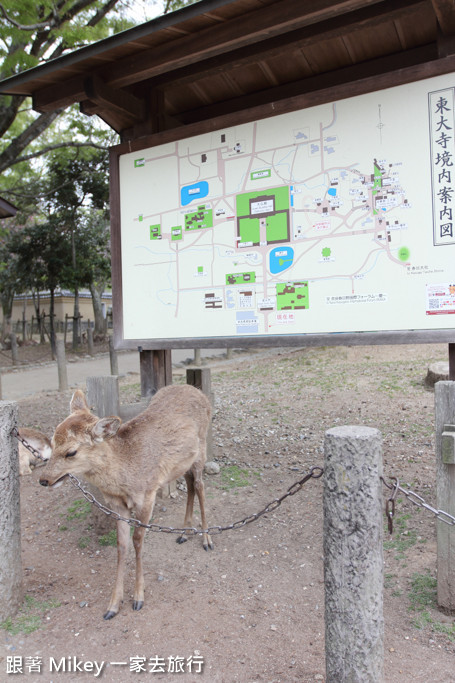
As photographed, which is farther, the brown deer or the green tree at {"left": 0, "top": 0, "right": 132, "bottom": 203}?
the green tree at {"left": 0, "top": 0, "right": 132, "bottom": 203}

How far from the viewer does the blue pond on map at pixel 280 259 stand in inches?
144

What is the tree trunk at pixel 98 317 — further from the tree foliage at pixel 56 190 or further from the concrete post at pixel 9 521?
the concrete post at pixel 9 521

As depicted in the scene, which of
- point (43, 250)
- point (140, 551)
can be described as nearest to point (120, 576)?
point (140, 551)

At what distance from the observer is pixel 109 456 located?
2.98 m

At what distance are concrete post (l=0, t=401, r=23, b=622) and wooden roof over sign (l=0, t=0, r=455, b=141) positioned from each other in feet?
8.41

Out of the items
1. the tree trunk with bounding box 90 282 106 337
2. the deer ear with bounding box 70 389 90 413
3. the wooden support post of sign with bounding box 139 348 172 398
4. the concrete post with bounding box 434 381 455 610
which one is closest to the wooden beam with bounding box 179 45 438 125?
the concrete post with bounding box 434 381 455 610

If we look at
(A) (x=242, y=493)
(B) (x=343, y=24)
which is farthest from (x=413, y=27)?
(A) (x=242, y=493)

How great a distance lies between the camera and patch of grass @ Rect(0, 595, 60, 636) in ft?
9.23

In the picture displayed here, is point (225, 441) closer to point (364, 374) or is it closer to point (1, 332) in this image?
point (364, 374)

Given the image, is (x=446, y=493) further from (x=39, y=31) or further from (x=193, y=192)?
(x=39, y=31)

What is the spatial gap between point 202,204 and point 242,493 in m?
2.50

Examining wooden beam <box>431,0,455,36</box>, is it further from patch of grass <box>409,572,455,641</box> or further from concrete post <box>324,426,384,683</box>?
patch of grass <box>409,572,455,641</box>

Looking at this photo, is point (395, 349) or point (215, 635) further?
point (395, 349)

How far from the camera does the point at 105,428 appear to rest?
9.35ft
